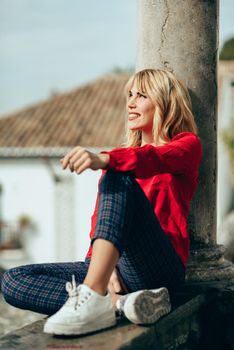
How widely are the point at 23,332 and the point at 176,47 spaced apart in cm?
147

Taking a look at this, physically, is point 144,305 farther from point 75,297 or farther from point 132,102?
point 132,102

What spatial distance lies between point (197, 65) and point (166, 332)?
1.24 m

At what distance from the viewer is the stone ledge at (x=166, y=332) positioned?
8.56ft

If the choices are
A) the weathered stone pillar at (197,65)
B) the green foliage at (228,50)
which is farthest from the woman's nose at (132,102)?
the green foliage at (228,50)

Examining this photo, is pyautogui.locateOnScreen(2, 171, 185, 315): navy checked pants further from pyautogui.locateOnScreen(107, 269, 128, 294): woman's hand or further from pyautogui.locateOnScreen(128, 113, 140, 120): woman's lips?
pyautogui.locateOnScreen(128, 113, 140, 120): woman's lips

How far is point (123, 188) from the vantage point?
2.75 meters

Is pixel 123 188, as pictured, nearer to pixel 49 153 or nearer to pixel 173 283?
pixel 173 283

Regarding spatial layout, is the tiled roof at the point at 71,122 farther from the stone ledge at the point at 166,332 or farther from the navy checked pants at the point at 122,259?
the navy checked pants at the point at 122,259

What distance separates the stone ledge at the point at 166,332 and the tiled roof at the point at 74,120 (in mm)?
14754

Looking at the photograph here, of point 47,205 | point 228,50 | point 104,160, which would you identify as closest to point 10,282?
point 104,160

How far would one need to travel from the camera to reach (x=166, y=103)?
322 cm

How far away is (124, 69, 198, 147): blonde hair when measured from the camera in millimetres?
3207

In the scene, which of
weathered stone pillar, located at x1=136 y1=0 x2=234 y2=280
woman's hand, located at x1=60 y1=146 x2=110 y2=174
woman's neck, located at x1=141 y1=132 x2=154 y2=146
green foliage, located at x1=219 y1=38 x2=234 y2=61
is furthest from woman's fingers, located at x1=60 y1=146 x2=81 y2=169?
green foliage, located at x1=219 y1=38 x2=234 y2=61

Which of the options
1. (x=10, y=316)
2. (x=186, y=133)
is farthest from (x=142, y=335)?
(x=10, y=316)
